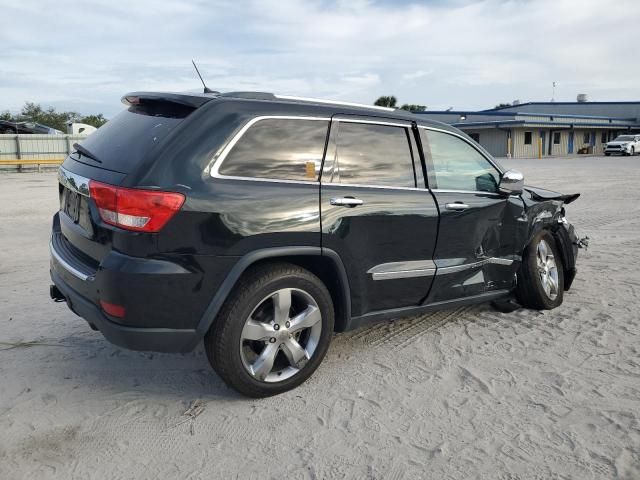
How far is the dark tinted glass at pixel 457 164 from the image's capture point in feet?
13.9

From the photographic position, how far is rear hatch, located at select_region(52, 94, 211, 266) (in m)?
3.10

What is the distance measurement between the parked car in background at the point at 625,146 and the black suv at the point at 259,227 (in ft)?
146

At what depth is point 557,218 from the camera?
5.30 metres

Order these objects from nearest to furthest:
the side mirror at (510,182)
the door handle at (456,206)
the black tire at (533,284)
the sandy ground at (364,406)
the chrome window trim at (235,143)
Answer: the sandy ground at (364,406) → the chrome window trim at (235,143) → the door handle at (456,206) → the side mirror at (510,182) → the black tire at (533,284)

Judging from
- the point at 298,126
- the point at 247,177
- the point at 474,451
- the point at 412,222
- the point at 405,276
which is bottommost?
the point at 474,451

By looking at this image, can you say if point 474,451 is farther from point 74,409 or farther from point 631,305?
point 631,305

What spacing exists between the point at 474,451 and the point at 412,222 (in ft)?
5.17

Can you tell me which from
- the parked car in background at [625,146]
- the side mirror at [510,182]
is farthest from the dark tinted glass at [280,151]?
the parked car in background at [625,146]

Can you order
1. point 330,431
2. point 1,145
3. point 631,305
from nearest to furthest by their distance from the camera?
point 330,431 → point 631,305 → point 1,145

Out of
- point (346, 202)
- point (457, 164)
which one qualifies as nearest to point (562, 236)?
A: point (457, 164)

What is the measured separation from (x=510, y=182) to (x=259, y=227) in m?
2.22

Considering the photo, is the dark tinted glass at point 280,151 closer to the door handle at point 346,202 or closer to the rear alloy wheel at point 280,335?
the door handle at point 346,202

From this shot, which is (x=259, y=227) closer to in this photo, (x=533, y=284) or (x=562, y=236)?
(x=533, y=284)

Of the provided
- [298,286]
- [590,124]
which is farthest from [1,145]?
[590,124]
